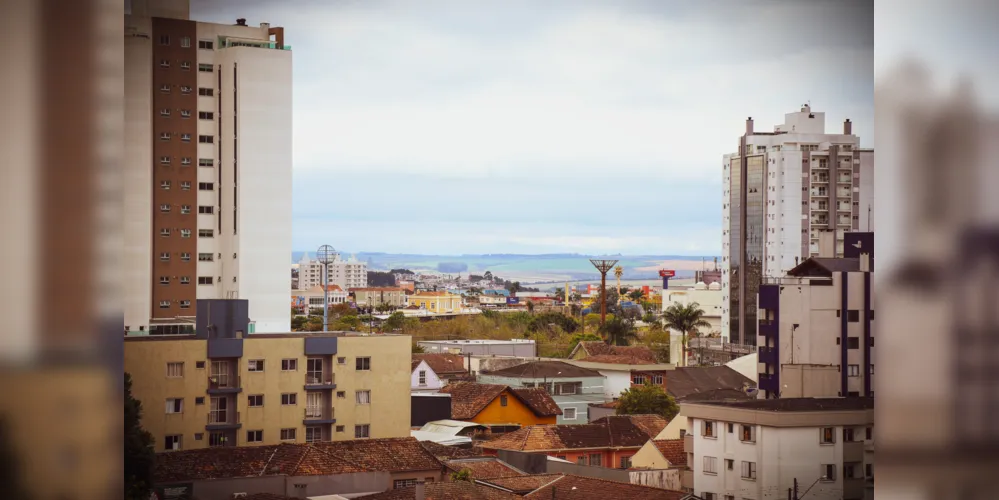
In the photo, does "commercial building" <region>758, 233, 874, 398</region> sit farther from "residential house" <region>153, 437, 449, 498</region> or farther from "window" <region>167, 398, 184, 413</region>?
"window" <region>167, 398, 184, 413</region>

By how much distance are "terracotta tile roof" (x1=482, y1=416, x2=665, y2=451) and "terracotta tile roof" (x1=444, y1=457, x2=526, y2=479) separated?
23.0 inches

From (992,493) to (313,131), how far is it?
3858 millimetres

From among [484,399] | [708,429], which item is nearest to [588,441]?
[484,399]

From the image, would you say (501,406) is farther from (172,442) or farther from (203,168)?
(172,442)

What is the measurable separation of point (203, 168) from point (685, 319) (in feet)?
25.4

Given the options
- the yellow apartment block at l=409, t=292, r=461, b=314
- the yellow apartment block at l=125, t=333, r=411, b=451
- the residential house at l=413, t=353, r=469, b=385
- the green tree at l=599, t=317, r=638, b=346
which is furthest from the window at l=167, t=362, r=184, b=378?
the green tree at l=599, t=317, r=638, b=346

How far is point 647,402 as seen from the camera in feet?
27.9

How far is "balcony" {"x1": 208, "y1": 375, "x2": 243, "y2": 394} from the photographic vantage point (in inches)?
194

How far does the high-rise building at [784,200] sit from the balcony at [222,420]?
3017 mm

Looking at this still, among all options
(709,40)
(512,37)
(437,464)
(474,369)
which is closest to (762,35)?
(709,40)

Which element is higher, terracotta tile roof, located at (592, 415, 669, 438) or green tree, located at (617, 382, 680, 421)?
terracotta tile roof, located at (592, 415, 669, 438)

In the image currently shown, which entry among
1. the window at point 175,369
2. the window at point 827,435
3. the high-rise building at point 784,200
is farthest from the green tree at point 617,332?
the window at point 175,369

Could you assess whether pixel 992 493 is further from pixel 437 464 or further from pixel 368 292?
pixel 368 292

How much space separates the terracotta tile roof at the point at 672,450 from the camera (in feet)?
17.4
